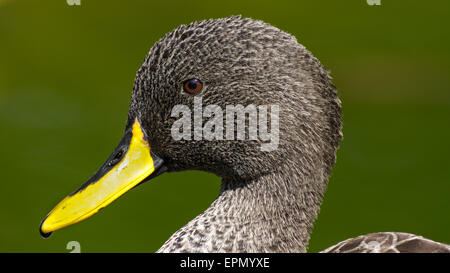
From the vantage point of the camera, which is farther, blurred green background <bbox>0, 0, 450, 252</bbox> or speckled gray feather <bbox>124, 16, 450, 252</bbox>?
blurred green background <bbox>0, 0, 450, 252</bbox>

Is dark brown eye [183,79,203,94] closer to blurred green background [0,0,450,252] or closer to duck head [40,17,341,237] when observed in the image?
duck head [40,17,341,237]

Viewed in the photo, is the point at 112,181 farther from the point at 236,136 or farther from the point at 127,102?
the point at 127,102

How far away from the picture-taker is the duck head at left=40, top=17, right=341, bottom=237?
2.10 m

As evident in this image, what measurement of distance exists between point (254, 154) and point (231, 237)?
246mm

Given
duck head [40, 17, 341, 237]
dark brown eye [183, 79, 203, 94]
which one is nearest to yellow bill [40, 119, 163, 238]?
duck head [40, 17, 341, 237]

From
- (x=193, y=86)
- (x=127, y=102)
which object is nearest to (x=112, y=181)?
(x=193, y=86)

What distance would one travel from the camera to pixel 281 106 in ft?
6.95

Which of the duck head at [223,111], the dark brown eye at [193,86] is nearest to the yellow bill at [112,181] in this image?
the duck head at [223,111]

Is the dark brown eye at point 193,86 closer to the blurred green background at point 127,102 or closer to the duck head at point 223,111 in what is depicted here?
the duck head at point 223,111

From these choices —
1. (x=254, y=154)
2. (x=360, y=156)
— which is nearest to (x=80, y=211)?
(x=254, y=154)

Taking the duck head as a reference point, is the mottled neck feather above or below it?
below

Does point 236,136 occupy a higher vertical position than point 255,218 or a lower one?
Result: higher

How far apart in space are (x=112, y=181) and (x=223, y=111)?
15.1 inches

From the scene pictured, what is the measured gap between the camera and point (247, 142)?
7.12ft
